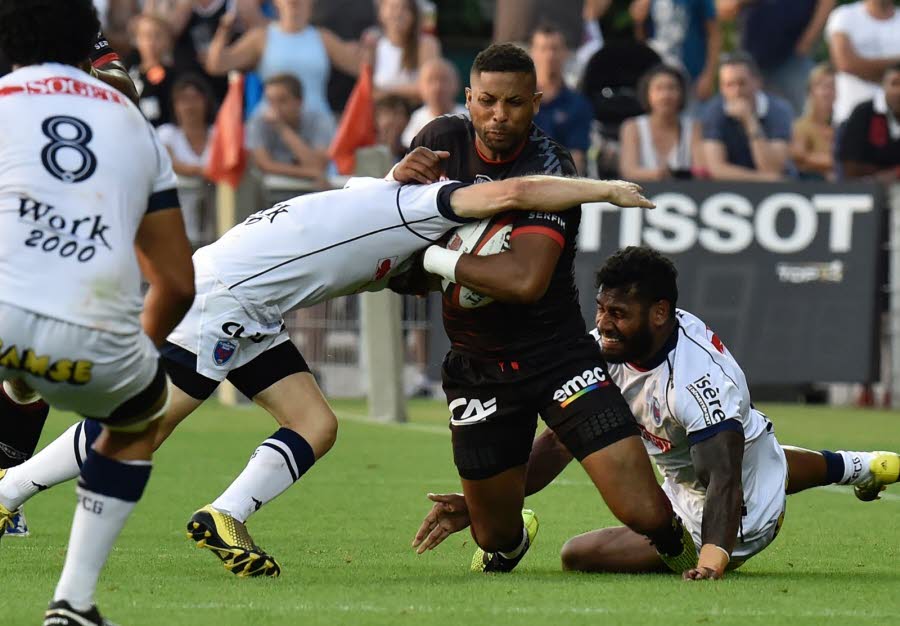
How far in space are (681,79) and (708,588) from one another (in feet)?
31.4

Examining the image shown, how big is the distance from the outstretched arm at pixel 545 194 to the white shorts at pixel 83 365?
1772 millimetres

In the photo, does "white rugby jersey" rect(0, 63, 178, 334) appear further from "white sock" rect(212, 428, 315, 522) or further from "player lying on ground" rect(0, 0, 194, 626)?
"white sock" rect(212, 428, 315, 522)

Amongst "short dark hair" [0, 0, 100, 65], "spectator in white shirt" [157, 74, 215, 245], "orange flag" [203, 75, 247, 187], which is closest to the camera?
"short dark hair" [0, 0, 100, 65]

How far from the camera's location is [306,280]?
701 centimetres

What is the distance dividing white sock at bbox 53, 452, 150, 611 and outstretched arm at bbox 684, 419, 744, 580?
87.4 inches

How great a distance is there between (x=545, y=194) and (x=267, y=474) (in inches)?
61.2

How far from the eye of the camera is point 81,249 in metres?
5.02

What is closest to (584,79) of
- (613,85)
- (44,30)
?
(613,85)

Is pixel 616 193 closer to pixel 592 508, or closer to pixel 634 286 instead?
pixel 634 286

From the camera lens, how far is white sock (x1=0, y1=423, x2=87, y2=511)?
23.2 ft

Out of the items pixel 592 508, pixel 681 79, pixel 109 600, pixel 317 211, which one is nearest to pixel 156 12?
pixel 681 79

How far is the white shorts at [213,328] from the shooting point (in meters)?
6.99

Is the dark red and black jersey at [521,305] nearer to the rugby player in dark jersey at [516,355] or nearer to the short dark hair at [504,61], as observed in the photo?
the rugby player in dark jersey at [516,355]

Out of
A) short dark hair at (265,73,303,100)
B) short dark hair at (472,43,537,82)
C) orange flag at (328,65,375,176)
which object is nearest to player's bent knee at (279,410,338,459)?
short dark hair at (472,43,537,82)
